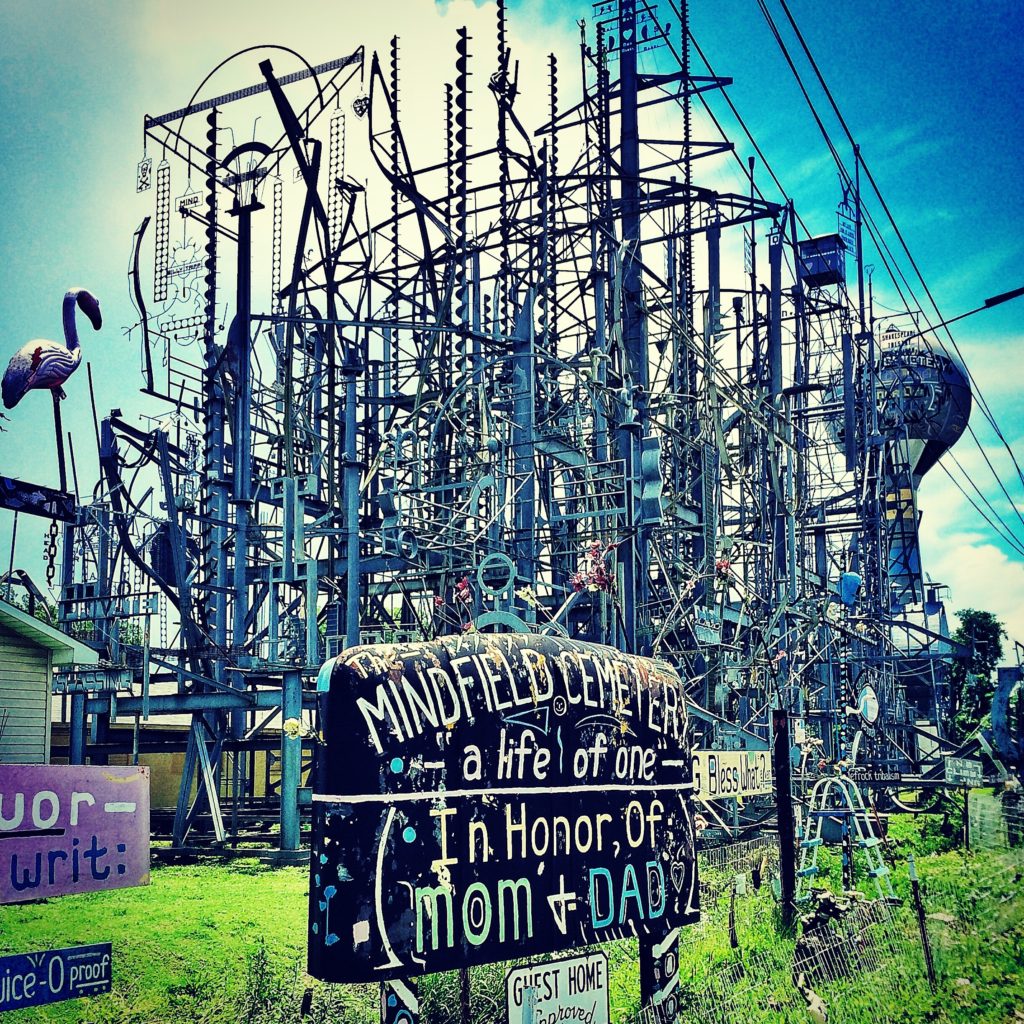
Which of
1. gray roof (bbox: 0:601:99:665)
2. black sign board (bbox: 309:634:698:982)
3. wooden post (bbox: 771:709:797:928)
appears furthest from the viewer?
gray roof (bbox: 0:601:99:665)

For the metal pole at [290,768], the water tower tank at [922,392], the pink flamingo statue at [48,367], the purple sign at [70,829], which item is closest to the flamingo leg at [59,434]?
the pink flamingo statue at [48,367]

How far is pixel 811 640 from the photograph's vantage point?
2594cm

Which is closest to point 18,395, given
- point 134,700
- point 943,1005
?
point 134,700

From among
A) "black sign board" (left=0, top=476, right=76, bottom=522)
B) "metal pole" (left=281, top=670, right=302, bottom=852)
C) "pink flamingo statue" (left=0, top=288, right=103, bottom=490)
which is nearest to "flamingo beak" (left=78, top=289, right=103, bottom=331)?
"pink flamingo statue" (left=0, top=288, right=103, bottom=490)

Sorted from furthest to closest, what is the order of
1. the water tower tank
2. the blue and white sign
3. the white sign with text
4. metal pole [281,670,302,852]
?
the water tower tank, metal pole [281,670,302,852], the white sign with text, the blue and white sign

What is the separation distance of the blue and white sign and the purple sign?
1.16ft

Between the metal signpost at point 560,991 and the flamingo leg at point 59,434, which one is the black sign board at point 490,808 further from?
the flamingo leg at point 59,434

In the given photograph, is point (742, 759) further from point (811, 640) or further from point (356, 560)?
point (811, 640)

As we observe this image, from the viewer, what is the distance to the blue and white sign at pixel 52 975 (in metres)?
6.42

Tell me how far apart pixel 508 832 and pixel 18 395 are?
1066 cm

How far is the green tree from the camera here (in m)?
29.1

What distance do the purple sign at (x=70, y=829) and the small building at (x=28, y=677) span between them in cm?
948

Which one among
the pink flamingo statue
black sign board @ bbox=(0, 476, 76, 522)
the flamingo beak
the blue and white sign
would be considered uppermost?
the flamingo beak

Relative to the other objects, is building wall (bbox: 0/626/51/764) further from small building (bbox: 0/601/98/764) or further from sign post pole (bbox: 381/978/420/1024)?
sign post pole (bbox: 381/978/420/1024)
